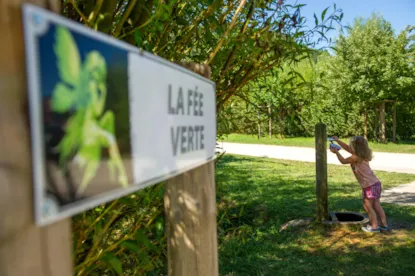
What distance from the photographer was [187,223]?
133 centimetres

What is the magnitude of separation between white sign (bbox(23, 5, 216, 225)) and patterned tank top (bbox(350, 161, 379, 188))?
4780mm

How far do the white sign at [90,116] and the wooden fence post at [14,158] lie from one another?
14 millimetres

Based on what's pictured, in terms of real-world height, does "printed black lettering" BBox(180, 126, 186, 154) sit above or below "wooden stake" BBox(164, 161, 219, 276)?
above

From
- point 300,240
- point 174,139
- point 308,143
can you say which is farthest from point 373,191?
point 308,143

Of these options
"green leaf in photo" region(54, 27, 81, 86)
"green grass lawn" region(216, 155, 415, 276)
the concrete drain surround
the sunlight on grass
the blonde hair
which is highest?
"green leaf in photo" region(54, 27, 81, 86)

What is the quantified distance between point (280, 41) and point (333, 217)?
157 inches

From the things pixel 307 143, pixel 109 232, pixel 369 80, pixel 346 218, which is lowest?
pixel 346 218

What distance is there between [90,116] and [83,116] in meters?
0.02

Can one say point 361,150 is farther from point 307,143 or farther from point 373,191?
point 307,143

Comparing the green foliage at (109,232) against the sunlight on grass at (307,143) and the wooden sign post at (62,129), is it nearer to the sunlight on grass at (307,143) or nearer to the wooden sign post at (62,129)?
the wooden sign post at (62,129)

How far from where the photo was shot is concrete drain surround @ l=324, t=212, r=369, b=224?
516 centimetres

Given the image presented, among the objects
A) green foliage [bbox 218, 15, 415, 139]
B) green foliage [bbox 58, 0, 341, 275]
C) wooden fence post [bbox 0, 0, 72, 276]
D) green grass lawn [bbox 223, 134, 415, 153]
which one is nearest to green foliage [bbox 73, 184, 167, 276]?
green foliage [bbox 58, 0, 341, 275]

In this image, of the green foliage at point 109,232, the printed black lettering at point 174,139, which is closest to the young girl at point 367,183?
the green foliage at point 109,232

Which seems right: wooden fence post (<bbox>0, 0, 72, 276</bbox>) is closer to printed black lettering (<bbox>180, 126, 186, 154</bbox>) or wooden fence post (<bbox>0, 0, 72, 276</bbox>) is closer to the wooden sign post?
the wooden sign post
